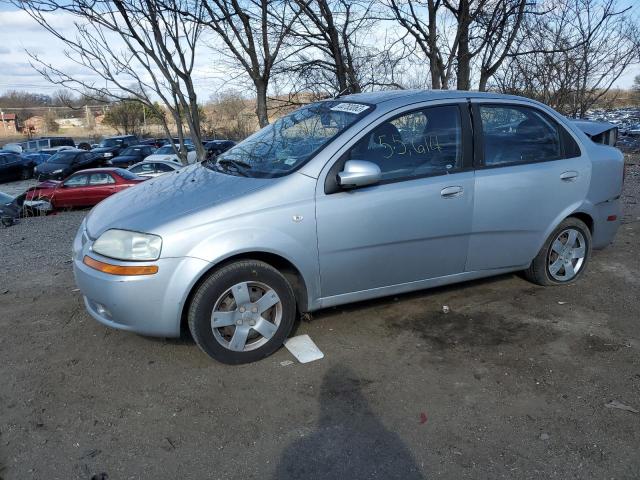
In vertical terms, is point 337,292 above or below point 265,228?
below

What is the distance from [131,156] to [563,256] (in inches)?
1043

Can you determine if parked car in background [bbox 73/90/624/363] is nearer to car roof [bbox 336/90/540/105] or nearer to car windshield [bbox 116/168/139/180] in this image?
car roof [bbox 336/90/540/105]

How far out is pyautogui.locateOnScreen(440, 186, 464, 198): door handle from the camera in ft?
12.4

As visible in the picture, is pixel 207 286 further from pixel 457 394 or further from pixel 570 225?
pixel 570 225

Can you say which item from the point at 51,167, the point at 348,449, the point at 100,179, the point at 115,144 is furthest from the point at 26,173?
the point at 348,449

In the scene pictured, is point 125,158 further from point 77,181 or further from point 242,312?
point 242,312

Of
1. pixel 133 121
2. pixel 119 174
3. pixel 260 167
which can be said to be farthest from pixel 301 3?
pixel 133 121

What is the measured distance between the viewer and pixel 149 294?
3127 millimetres

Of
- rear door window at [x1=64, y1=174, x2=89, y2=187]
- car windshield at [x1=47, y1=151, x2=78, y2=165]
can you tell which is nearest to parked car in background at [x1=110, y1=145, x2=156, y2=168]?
car windshield at [x1=47, y1=151, x2=78, y2=165]

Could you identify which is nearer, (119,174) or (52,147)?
(119,174)

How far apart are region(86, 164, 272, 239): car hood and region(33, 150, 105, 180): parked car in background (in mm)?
22053

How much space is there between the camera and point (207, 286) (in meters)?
3.20

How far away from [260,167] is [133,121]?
53.7 meters

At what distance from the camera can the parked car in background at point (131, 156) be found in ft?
85.3
